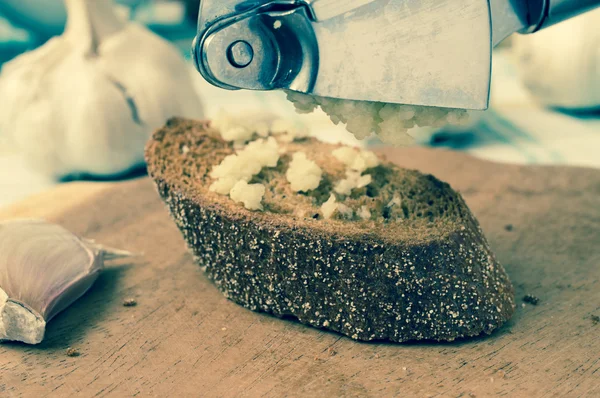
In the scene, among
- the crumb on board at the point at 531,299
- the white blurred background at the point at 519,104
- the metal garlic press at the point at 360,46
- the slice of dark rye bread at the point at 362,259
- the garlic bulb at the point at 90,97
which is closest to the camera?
the metal garlic press at the point at 360,46

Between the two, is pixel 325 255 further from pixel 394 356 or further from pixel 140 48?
pixel 140 48

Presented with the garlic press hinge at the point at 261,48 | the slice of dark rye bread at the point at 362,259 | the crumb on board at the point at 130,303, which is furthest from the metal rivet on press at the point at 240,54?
the crumb on board at the point at 130,303

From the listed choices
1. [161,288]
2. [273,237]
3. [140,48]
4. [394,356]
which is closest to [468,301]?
[394,356]

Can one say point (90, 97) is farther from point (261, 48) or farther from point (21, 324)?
point (261, 48)

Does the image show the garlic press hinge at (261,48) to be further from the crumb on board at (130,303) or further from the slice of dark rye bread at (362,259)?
the crumb on board at (130,303)

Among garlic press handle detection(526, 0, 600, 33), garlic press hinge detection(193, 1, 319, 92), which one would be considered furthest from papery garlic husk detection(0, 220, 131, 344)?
garlic press handle detection(526, 0, 600, 33)

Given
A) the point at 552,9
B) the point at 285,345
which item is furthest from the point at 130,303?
the point at 552,9
